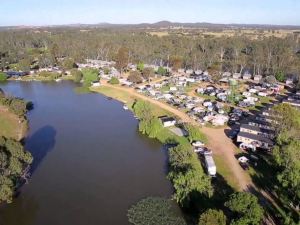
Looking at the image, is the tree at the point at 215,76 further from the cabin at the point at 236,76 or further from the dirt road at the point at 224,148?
the dirt road at the point at 224,148

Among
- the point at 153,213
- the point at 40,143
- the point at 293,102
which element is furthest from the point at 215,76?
the point at 153,213

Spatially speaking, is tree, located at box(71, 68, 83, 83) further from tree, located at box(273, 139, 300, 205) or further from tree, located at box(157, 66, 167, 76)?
tree, located at box(273, 139, 300, 205)

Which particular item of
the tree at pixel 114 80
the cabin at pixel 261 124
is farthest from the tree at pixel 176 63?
the cabin at pixel 261 124

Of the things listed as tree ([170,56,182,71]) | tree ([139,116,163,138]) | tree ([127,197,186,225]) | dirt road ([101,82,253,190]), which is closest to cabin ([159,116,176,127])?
tree ([139,116,163,138])

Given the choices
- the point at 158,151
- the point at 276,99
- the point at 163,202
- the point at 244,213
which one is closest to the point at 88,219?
the point at 163,202

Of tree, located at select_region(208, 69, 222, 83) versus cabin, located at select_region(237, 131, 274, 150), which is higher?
tree, located at select_region(208, 69, 222, 83)

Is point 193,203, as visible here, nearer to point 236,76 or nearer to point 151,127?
point 151,127
